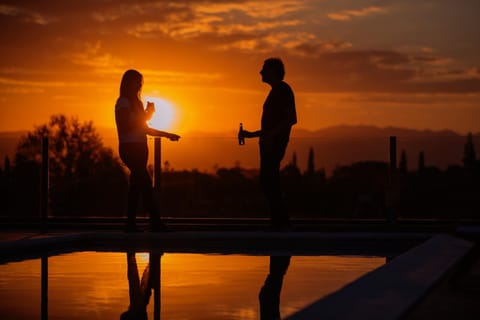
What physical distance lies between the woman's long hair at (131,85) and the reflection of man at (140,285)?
83.7 inches

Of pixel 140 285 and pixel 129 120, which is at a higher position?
pixel 129 120

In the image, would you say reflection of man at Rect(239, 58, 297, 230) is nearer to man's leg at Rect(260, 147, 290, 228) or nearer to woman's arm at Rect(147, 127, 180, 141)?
man's leg at Rect(260, 147, 290, 228)

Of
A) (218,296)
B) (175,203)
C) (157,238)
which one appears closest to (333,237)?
(157,238)

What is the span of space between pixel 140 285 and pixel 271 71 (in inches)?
179

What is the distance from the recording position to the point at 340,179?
48094mm

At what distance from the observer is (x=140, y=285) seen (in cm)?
648

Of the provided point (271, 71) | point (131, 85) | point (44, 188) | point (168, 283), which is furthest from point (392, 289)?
point (44, 188)

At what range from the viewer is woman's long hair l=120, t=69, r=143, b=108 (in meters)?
10.5

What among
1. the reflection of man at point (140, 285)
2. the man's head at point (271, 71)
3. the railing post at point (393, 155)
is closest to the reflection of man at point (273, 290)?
the reflection of man at point (140, 285)

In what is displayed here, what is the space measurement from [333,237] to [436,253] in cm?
392

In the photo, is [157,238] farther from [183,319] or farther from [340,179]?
[340,179]

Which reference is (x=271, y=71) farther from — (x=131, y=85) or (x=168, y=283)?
(x=168, y=283)

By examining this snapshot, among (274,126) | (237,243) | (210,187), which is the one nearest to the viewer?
(237,243)

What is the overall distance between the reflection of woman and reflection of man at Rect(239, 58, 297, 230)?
1260mm
